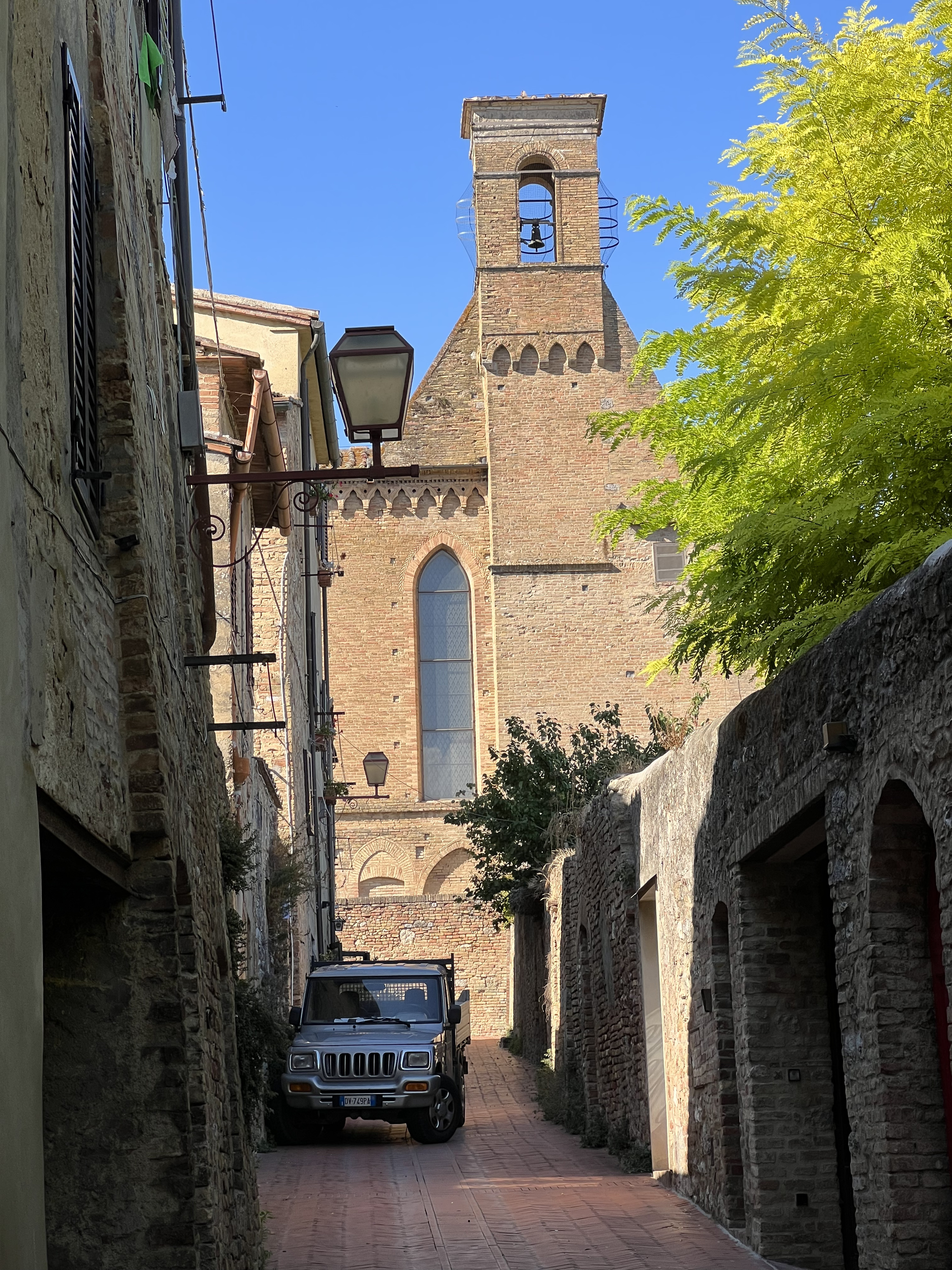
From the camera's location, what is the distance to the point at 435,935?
30.7 metres

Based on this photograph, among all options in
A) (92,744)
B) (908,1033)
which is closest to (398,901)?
(908,1033)

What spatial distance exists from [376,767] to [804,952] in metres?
21.7

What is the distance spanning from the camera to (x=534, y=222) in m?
37.4

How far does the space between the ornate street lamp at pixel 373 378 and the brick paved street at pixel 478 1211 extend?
4.56 m

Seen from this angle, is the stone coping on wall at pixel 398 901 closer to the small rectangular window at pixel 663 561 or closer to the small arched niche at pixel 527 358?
the small rectangular window at pixel 663 561

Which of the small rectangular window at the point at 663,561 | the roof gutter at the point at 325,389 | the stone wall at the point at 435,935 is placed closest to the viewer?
the roof gutter at the point at 325,389

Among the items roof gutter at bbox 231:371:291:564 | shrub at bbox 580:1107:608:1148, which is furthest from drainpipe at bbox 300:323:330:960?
shrub at bbox 580:1107:608:1148

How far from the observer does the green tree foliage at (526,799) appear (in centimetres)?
2314

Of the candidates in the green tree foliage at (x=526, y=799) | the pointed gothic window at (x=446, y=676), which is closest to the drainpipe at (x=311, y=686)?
the green tree foliage at (x=526, y=799)

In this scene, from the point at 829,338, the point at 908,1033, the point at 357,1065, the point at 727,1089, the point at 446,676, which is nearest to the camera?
the point at 908,1033

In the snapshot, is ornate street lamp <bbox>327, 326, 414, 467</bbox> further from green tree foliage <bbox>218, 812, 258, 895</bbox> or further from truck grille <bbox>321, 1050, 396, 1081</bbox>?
truck grille <bbox>321, 1050, 396, 1081</bbox>

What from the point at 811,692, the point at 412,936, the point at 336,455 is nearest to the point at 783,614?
the point at 811,692

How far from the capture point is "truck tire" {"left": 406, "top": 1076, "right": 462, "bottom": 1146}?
1463 cm

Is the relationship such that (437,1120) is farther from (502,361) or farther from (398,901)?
(502,361)
